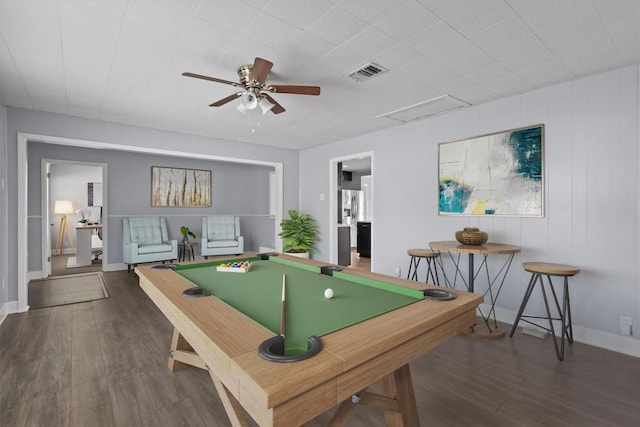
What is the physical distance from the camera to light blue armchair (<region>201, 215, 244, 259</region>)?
668cm

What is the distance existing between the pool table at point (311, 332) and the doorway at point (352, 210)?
153 cm

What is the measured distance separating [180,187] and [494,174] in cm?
620

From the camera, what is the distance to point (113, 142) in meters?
4.35

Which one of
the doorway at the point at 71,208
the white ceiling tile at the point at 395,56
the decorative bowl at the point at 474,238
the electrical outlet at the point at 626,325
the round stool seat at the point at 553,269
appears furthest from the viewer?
the doorway at the point at 71,208

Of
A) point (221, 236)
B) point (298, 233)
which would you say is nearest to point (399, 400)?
point (298, 233)

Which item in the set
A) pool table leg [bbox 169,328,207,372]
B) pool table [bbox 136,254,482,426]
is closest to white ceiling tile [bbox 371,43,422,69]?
pool table [bbox 136,254,482,426]

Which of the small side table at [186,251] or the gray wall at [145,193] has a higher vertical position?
the gray wall at [145,193]

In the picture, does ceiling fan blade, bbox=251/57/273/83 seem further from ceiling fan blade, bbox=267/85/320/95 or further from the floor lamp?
the floor lamp

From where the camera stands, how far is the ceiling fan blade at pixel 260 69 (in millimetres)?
2230

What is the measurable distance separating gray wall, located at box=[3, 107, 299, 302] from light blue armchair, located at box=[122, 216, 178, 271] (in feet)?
1.22

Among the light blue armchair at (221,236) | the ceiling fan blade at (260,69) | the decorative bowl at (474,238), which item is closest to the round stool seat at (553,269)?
the decorative bowl at (474,238)

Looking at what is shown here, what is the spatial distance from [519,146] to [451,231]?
1179mm

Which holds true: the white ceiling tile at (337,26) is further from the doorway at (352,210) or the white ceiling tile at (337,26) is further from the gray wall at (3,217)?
the gray wall at (3,217)

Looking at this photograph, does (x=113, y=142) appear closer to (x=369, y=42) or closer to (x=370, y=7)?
(x=369, y=42)
